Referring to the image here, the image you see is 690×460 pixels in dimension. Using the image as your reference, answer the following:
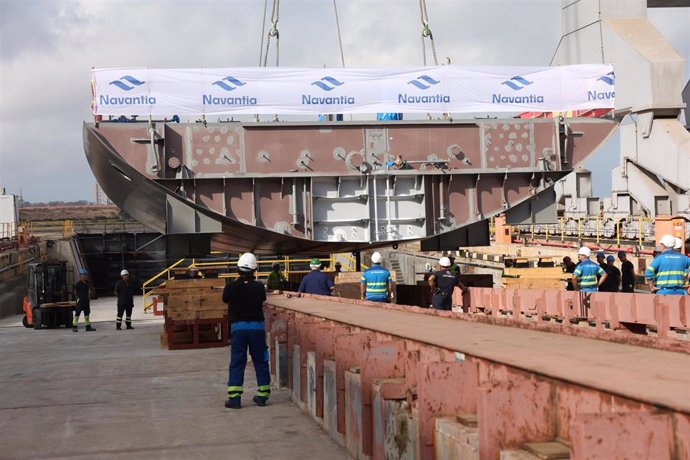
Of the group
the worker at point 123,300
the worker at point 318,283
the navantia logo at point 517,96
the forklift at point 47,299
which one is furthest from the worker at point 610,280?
the forklift at point 47,299

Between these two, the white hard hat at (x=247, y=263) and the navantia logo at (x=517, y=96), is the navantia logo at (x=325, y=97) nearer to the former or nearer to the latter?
the navantia logo at (x=517, y=96)

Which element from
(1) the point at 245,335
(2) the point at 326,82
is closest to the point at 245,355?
(1) the point at 245,335

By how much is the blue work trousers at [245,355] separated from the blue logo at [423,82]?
710 centimetres

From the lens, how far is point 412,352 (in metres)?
6.89

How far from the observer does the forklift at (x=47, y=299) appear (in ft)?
90.0

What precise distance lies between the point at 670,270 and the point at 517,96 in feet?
14.8

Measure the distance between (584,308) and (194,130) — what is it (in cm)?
747

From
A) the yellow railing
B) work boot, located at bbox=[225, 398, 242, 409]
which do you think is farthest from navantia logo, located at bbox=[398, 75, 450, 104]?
the yellow railing

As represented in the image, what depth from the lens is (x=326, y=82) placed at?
1639 cm

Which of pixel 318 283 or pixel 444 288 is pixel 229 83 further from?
pixel 444 288

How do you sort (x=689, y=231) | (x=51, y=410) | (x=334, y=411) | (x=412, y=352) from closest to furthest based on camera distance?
(x=412, y=352) → (x=334, y=411) → (x=51, y=410) → (x=689, y=231)

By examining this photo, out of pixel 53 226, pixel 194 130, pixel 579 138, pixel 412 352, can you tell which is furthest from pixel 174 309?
pixel 53 226

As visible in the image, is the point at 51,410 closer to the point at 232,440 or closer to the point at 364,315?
the point at 232,440

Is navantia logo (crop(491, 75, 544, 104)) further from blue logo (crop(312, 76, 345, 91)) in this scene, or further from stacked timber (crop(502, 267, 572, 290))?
stacked timber (crop(502, 267, 572, 290))
